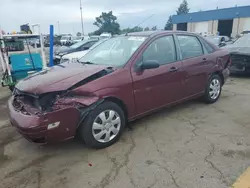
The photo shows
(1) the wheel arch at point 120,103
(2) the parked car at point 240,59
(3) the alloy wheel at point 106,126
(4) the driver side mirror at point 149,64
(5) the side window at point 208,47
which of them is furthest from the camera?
(2) the parked car at point 240,59

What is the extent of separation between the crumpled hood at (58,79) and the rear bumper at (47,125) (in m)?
0.32

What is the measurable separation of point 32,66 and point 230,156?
5.92 metres

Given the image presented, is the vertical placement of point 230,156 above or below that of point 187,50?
below

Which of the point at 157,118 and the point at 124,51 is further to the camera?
the point at 157,118

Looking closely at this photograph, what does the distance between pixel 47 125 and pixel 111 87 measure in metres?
1.02

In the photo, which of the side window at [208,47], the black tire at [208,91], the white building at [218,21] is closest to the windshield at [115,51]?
the side window at [208,47]

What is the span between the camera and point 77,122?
321 cm

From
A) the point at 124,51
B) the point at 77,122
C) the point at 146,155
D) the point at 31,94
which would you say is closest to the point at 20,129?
the point at 31,94

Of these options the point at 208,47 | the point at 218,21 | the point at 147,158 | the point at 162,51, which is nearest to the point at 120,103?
the point at 147,158

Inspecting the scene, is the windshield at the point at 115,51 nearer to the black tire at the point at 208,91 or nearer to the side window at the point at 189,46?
the side window at the point at 189,46

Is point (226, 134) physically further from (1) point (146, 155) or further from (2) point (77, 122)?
(2) point (77, 122)

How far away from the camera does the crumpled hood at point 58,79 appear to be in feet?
10.4

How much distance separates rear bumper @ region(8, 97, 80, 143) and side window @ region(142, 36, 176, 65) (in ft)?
5.18

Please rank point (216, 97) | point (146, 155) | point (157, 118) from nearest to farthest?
point (146, 155)
point (157, 118)
point (216, 97)
